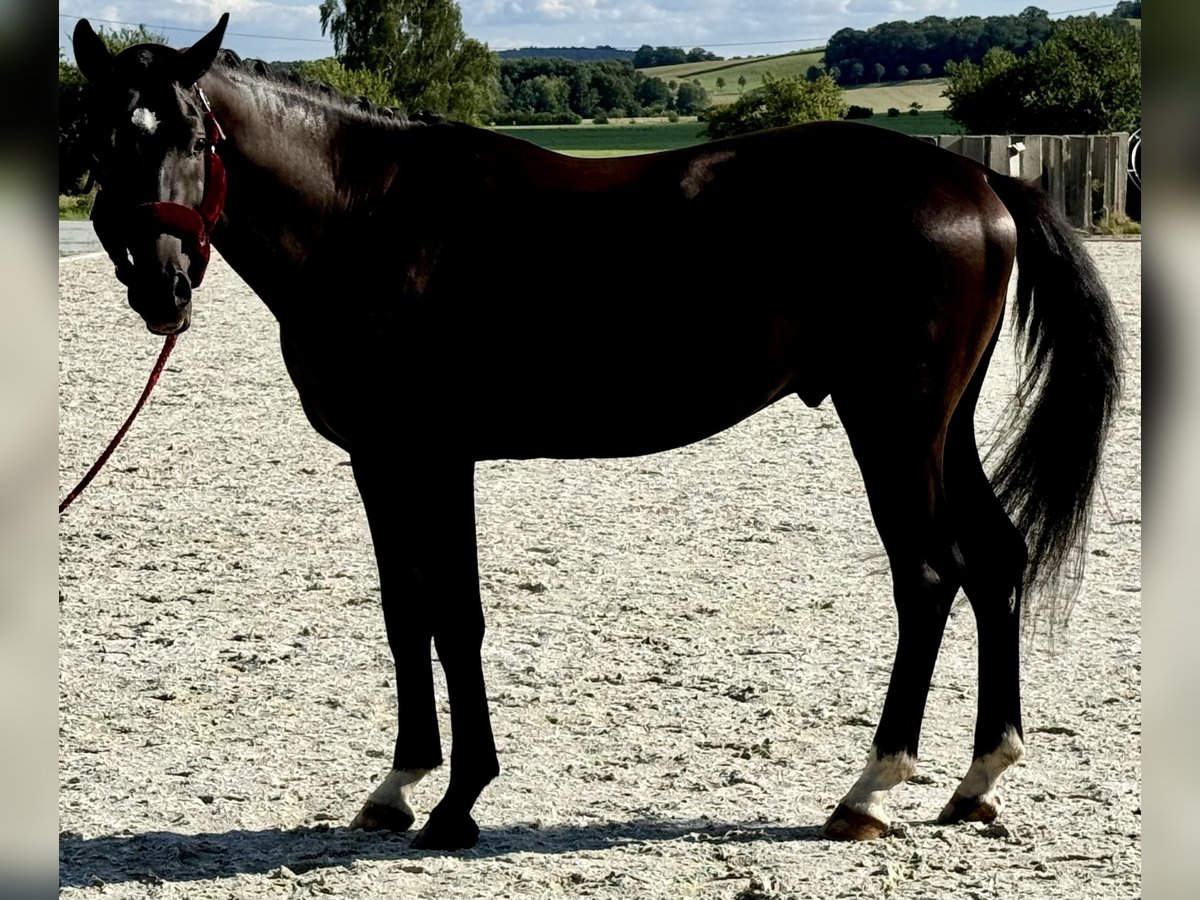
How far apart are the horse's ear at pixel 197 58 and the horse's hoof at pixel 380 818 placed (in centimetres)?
193

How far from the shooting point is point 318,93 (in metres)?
3.43

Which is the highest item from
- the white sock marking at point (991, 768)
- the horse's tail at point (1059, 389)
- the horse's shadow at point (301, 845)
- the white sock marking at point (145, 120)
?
the white sock marking at point (145, 120)

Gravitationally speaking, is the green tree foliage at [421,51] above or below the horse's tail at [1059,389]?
above

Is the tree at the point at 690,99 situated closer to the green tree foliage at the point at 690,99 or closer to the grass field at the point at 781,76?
the green tree foliage at the point at 690,99

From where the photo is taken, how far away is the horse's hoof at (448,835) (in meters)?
3.43

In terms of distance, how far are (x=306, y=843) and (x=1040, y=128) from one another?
3020 cm

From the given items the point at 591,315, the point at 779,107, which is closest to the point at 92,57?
the point at 591,315

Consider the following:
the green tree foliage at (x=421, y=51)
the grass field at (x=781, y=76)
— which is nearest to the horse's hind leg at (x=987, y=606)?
the green tree foliage at (x=421, y=51)

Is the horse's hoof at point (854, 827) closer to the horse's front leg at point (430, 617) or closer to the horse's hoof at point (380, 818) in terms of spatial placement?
the horse's front leg at point (430, 617)

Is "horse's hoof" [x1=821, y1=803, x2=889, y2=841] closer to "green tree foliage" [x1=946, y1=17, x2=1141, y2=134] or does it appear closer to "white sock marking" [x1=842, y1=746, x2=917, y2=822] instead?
"white sock marking" [x1=842, y1=746, x2=917, y2=822]

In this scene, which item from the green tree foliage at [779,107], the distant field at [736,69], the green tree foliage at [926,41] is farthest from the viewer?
the distant field at [736,69]

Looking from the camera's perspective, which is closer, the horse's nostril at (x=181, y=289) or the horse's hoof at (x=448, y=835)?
the horse's nostril at (x=181, y=289)

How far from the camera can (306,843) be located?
345 cm

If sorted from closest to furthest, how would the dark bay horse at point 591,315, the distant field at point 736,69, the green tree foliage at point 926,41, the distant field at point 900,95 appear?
the dark bay horse at point 591,315 < the distant field at point 900,95 < the green tree foliage at point 926,41 < the distant field at point 736,69
